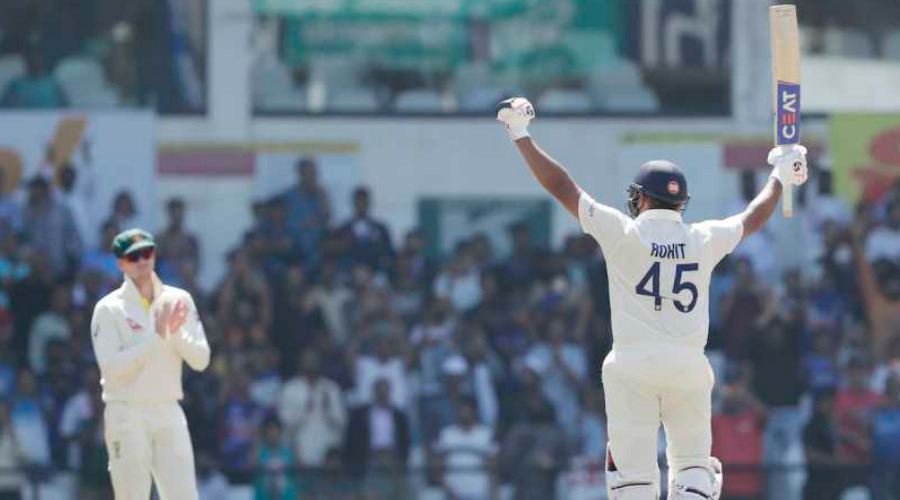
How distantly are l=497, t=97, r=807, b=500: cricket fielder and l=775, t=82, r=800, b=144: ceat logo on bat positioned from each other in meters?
0.77

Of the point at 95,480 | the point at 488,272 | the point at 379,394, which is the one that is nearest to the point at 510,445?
the point at 379,394

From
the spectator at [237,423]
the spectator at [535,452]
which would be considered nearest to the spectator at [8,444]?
the spectator at [237,423]

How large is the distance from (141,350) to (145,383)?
195 millimetres

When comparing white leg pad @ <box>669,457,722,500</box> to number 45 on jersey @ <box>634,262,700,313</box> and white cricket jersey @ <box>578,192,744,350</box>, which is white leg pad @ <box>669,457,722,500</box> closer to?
white cricket jersey @ <box>578,192,744,350</box>

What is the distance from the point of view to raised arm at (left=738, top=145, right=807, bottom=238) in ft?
29.4

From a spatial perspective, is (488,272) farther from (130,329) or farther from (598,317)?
(130,329)

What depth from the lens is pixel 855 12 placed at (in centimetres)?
2036

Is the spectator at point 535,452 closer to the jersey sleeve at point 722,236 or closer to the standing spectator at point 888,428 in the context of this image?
the standing spectator at point 888,428

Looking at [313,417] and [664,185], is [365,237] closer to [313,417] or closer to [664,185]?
[313,417]

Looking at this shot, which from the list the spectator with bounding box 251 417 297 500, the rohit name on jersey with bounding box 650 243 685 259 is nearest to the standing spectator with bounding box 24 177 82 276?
the spectator with bounding box 251 417 297 500

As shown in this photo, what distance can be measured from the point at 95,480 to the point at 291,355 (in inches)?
109

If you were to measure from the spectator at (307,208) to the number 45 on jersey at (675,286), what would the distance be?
9868mm

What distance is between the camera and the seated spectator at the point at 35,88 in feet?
63.5

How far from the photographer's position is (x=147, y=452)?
10102mm
